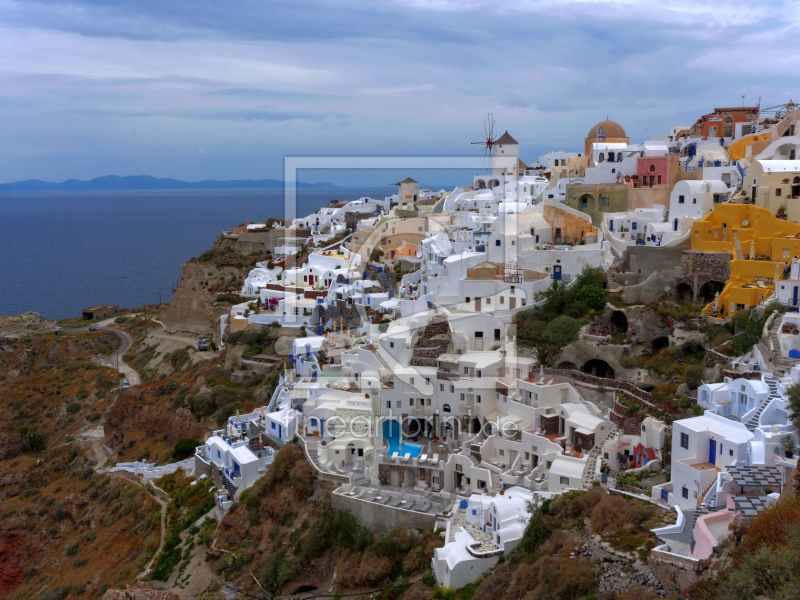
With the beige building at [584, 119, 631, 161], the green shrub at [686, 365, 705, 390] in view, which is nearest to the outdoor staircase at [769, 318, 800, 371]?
the green shrub at [686, 365, 705, 390]

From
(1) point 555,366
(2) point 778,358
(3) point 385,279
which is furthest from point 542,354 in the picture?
(3) point 385,279

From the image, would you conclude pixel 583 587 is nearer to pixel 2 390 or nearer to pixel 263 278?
pixel 263 278

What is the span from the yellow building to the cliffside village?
49 mm

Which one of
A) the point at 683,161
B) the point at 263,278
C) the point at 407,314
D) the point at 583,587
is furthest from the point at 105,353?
the point at 583,587

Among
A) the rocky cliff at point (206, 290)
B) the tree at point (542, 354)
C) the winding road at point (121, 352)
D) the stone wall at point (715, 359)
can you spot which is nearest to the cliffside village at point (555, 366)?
the stone wall at point (715, 359)

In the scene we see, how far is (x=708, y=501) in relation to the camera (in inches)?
450

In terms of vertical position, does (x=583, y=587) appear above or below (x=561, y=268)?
below

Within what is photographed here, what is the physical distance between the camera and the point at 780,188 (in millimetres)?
20953

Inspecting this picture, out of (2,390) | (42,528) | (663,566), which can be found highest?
(663,566)

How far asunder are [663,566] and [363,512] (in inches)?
309

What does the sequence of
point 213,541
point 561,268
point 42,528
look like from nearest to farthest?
1. point 213,541
2. point 561,268
3. point 42,528

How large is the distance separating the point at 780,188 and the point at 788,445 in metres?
12.2

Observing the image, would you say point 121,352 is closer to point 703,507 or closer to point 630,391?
point 630,391

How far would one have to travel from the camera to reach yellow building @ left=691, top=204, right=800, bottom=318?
1788cm
